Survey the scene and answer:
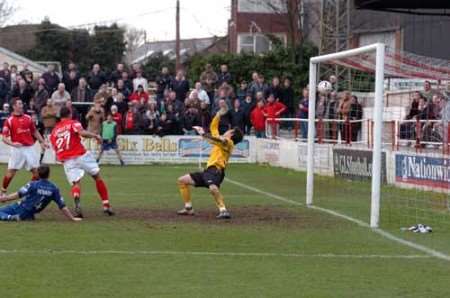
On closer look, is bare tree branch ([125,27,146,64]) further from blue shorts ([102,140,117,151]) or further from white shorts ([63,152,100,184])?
white shorts ([63,152,100,184])

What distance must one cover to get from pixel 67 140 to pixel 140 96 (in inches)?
679

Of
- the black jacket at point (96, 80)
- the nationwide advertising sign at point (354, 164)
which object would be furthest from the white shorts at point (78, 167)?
the black jacket at point (96, 80)

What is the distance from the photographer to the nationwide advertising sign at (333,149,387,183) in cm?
2236

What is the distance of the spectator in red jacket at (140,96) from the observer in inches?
1296

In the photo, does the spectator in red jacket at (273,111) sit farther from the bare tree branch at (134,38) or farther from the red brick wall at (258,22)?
the bare tree branch at (134,38)

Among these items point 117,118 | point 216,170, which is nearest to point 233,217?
point 216,170

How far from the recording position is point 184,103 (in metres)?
33.1

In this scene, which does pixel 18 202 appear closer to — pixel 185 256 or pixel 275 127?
pixel 185 256

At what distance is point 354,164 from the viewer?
77.4 feet

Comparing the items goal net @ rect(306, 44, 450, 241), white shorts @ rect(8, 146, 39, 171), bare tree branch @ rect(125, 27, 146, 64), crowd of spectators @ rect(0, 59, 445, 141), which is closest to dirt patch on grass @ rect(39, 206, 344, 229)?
goal net @ rect(306, 44, 450, 241)

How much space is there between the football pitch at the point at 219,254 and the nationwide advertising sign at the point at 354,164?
3606 millimetres

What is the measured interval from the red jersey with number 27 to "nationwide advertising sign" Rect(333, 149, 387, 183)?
8095 mm

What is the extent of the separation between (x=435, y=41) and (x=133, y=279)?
32250 mm

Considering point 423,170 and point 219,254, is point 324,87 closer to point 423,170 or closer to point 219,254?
point 423,170
